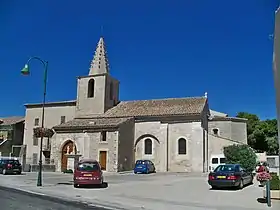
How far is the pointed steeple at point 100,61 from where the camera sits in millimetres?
50750

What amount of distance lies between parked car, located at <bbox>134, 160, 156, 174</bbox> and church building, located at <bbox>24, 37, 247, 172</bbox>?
1824 mm

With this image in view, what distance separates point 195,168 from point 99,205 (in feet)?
94.8

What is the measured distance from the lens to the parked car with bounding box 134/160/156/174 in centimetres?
3976

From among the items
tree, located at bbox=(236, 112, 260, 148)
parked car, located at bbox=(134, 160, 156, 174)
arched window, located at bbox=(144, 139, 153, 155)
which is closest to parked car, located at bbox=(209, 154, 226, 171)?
parked car, located at bbox=(134, 160, 156, 174)

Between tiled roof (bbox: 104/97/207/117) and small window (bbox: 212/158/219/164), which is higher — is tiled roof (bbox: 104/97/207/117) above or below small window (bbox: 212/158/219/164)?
above

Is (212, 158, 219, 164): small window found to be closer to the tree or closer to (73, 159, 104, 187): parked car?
(73, 159, 104, 187): parked car

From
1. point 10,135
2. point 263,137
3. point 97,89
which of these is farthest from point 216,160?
point 10,135

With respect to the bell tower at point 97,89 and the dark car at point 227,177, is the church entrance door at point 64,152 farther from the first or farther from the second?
the dark car at point 227,177

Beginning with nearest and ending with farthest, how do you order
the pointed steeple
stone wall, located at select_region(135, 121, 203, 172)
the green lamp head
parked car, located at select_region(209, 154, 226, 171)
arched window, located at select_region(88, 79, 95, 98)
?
the green lamp head, parked car, located at select_region(209, 154, 226, 171), stone wall, located at select_region(135, 121, 203, 172), the pointed steeple, arched window, located at select_region(88, 79, 95, 98)

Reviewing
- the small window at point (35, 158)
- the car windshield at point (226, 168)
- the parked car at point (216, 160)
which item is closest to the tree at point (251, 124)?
the parked car at point (216, 160)

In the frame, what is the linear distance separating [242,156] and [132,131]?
48.5 ft

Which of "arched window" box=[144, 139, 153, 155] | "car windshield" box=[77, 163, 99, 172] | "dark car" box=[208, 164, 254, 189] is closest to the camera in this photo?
"dark car" box=[208, 164, 254, 189]

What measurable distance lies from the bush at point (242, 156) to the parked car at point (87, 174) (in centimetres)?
1856

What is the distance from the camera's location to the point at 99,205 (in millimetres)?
13961
